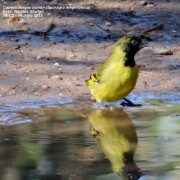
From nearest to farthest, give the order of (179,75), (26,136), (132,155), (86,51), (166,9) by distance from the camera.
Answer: (132,155) < (26,136) < (179,75) < (86,51) < (166,9)

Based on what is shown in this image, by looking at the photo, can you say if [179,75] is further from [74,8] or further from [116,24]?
[74,8]

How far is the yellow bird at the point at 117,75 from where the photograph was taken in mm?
7035

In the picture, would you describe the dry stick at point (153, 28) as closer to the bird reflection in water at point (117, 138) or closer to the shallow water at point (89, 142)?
the shallow water at point (89, 142)

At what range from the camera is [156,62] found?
365 inches

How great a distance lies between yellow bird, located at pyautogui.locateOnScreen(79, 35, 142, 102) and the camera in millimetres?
7035

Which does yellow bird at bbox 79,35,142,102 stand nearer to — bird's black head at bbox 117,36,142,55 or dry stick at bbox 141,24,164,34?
bird's black head at bbox 117,36,142,55

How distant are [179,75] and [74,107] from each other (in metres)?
2.03

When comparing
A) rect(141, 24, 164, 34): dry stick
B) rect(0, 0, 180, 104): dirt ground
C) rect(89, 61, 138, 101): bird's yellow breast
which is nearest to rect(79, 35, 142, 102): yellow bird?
rect(89, 61, 138, 101): bird's yellow breast

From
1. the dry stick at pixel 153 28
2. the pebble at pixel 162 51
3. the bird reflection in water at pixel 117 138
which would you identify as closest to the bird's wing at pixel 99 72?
the bird reflection in water at pixel 117 138

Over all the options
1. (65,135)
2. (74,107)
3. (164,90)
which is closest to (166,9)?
(164,90)

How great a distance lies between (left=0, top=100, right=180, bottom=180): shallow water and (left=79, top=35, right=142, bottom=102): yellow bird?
189 mm

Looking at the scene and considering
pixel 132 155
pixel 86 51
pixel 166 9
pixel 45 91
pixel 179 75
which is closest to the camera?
pixel 132 155

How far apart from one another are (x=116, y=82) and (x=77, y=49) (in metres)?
2.75

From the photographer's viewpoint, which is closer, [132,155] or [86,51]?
[132,155]
